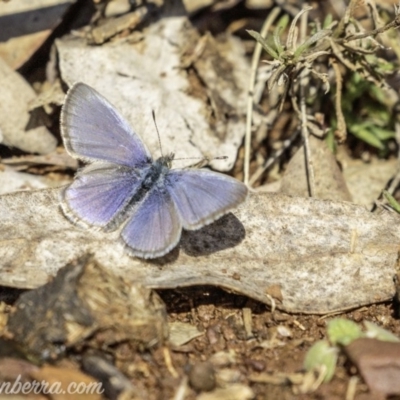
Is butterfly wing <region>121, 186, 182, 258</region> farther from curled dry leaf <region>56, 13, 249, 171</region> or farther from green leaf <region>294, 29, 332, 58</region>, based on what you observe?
green leaf <region>294, 29, 332, 58</region>

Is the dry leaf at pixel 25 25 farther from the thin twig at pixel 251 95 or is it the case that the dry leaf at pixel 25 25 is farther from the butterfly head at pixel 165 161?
the butterfly head at pixel 165 161

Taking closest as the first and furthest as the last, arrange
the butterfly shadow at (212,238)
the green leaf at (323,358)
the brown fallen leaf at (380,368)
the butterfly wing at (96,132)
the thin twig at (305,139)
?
the brown fallen leaf at (380,368), the green leaf at (323,358), the butterfly shadow at (212,238), the butterfly wing at (96,132), the thin twig at (305,139)

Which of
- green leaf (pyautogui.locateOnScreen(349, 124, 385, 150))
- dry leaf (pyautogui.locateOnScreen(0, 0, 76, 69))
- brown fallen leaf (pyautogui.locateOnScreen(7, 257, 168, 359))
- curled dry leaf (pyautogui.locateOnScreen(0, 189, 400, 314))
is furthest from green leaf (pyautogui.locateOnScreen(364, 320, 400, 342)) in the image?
dry leaf (pyautogui.locateOnScreen(0, 0, 76, 69))

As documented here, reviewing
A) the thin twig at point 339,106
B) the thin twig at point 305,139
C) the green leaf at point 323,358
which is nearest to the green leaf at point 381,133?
the thin twig at point 339,106

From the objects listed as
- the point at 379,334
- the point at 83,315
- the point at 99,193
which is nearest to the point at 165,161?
the point at 99,193

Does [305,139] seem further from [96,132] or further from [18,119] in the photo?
[18,119]
